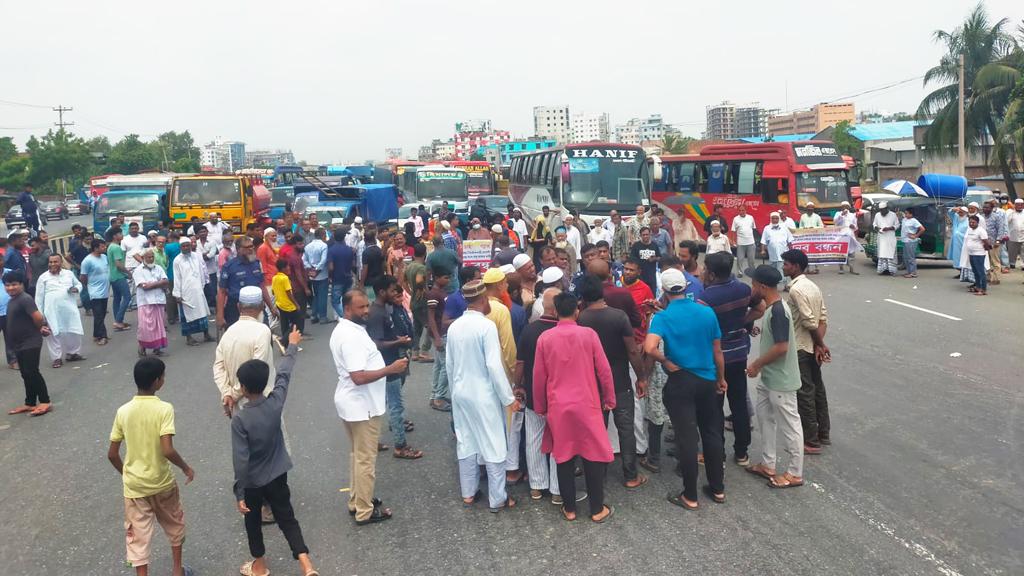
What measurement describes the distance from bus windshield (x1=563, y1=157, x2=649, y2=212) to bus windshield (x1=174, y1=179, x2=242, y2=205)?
8.93 m

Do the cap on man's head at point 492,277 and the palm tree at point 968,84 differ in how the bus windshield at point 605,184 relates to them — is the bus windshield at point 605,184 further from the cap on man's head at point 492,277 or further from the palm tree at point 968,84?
the palm tree at point 968,84

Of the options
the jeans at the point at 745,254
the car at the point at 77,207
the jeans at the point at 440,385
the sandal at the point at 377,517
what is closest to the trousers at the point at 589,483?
the sandal at the point at 377,517

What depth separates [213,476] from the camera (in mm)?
6574

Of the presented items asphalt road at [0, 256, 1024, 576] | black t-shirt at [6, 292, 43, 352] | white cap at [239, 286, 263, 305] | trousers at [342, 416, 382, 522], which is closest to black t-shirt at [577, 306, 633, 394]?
asphalt road at [0, 256, 1024, 576]

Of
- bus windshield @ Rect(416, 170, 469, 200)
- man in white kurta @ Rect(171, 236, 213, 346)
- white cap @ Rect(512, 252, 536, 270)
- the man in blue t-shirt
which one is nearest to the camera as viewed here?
the man in blue t-shirt

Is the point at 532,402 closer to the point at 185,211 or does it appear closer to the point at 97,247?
the point at 97,247

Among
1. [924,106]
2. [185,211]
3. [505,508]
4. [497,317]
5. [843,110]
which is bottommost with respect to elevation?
[505,508]

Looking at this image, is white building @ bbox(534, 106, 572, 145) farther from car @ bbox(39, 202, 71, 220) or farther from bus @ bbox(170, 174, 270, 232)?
bus @ bbox(170, 174, 270, 232)

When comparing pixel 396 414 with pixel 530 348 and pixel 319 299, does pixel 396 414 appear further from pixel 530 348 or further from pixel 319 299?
pixel 319 299

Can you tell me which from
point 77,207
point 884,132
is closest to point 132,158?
point 77,207

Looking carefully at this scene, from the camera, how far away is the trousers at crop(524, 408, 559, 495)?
5.82 metres

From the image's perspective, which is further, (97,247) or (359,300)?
(97,247)

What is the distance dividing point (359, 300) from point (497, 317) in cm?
118

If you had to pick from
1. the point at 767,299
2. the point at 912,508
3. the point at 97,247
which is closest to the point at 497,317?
the point at 767,299
